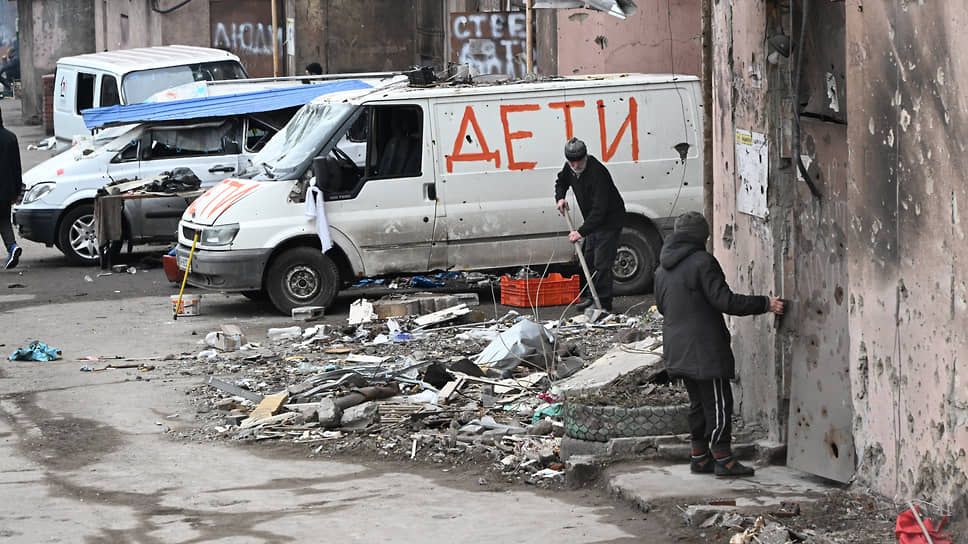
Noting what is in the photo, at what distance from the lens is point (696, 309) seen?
7.28m

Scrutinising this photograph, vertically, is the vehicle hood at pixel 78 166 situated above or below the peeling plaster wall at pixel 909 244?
above

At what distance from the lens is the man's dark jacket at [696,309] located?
7.20 m

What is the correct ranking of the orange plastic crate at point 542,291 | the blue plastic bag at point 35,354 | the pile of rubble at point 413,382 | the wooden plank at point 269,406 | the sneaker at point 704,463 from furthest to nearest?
the orange plastic crate at point 542,291, the blue plastic bag at point 35,354, the wooden plank at point 269,406, the pile of rubble at point 413,382, the sneaker at point 704,463

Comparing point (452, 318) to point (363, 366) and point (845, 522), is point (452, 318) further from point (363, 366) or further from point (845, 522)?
point (845, 522)

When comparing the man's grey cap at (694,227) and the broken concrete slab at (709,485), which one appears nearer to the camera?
the broken concrete slab at (709,485)

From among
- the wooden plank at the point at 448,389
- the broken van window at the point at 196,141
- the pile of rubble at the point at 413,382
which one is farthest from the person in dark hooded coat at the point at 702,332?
the broken van window at the point at 196,141

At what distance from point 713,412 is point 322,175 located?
243 inches

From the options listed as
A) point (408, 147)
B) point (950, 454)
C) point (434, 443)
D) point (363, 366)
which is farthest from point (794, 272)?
point (408, 147)

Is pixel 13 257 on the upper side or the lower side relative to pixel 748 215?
lower

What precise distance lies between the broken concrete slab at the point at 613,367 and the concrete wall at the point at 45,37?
28554 millimetres

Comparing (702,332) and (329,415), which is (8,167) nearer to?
(329,415)

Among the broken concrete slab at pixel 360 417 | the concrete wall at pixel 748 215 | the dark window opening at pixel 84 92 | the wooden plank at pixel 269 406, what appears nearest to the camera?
the concrete wall at pixel 748 215

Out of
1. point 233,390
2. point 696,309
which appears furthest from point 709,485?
point 233,390

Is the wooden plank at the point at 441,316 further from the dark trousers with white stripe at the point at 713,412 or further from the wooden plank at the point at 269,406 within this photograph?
the dark trousers with white stripe at the point at 713,412
